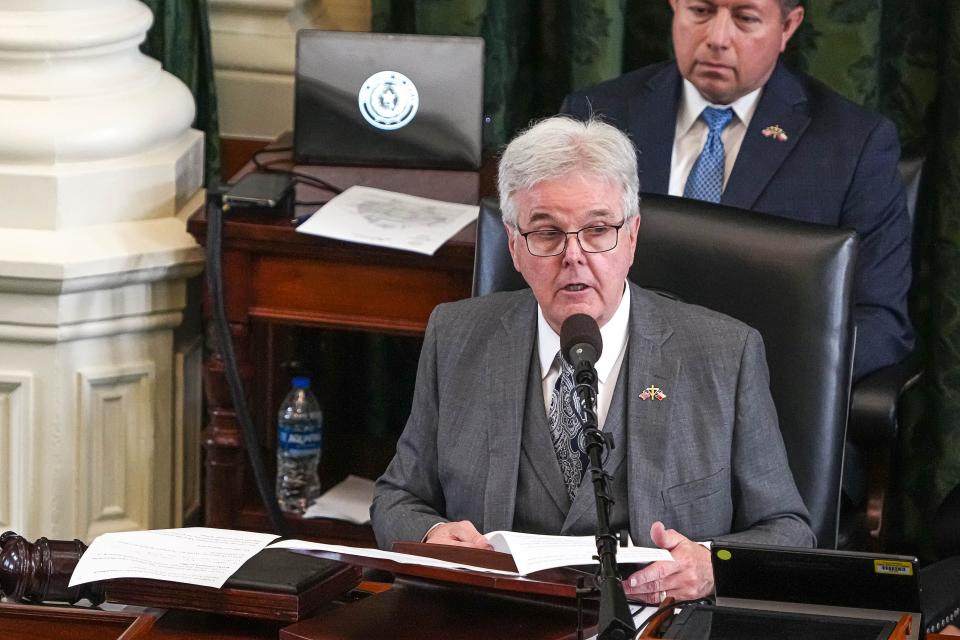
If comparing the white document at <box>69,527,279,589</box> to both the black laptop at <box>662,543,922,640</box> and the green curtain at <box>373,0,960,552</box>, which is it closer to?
the black laptop at <box>662,543,922,640</box>

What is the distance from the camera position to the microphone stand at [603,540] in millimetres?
1308

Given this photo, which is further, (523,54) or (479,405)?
(523,54)

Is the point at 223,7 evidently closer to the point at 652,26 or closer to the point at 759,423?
the point at 652,26

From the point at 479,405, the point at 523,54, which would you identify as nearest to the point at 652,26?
the point at 523,54

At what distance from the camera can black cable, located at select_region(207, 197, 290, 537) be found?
2742mm

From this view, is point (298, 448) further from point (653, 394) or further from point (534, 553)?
point (534, 553)

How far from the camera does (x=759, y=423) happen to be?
2.06 meters

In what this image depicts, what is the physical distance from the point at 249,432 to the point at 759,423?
1156mm

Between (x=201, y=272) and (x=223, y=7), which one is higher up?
(x=223, y=7)

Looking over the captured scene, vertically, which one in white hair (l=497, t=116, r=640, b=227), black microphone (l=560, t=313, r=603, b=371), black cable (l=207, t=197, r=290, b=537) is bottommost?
black cable (l=207, t=197, r=290, b=537)

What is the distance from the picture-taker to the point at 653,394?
2070 millimetres

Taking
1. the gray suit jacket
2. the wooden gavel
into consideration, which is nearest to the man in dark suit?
the gray suit jacket

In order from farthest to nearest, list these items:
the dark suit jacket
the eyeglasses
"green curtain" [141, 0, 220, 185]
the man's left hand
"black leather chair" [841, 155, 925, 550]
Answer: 1. "green curtain" [141, 0, 220, 185]
2. the dark suit jacket
3. "black leather chair" [841, 155, 925, 550]
4. the eyeglasses
5. the man's left hand

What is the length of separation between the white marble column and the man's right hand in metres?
1.13
